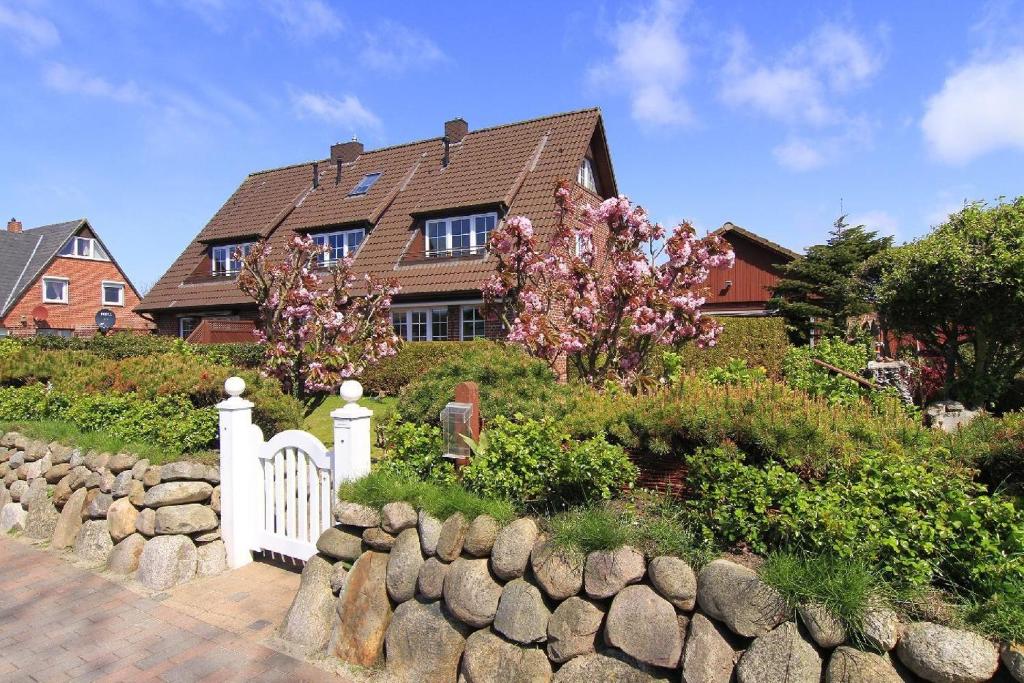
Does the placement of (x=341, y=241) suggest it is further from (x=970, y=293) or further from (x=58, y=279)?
(x=58, y=279)

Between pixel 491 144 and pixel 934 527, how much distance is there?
18.6 m

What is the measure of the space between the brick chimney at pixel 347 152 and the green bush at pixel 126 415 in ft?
56.1

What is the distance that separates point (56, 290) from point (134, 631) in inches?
1387

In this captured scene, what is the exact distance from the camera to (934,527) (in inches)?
115

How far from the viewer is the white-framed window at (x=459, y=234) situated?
1719 centimetres

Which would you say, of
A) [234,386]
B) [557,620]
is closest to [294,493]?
[234,386]

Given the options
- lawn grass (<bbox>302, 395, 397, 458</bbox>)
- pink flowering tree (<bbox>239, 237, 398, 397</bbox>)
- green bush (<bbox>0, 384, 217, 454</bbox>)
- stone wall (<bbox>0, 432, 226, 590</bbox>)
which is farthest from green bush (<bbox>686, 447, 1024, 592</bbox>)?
pink flowering tree (<bbox>239, 237, 398, 397</bbox>)

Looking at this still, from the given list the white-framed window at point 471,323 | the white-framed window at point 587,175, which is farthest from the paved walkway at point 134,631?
the white-framed window at point 587,175

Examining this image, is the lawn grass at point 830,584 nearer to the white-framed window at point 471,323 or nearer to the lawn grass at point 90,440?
the lawn grass at point 90,440

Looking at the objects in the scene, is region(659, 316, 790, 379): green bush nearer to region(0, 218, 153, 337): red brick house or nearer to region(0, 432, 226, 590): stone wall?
region(0, 432, 226, 590): stone wall

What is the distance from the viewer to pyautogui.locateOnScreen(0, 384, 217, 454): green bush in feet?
19.4

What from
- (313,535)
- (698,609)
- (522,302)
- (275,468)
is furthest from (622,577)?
(522,302)

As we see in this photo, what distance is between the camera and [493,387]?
5020 millimetres

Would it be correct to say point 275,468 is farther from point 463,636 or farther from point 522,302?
point 522,302
